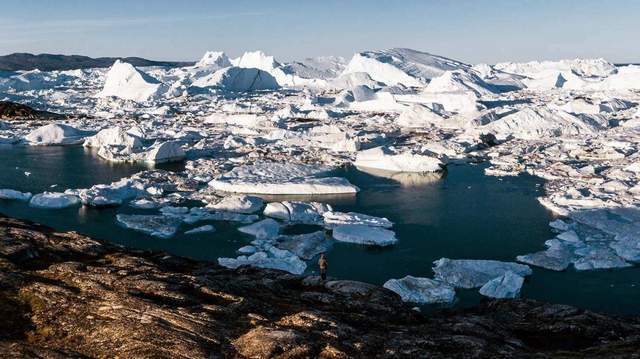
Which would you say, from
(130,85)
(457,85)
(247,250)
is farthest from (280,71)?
(247,250)

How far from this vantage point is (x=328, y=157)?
3300cm

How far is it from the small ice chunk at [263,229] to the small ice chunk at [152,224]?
7.97 ft

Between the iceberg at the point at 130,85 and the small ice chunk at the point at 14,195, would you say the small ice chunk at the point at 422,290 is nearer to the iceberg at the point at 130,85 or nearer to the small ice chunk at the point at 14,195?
the small ice chunk at the point at 14,195

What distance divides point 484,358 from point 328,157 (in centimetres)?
2552

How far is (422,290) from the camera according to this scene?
14.4 meters

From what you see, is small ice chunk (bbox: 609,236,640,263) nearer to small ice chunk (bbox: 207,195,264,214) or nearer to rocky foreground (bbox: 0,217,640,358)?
rocky foreground (bbox: 0,217,640,358)

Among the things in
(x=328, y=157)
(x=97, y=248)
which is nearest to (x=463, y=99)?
(x=328, y=157)

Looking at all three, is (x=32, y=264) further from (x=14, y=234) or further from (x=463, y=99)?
(x=463, y=99)

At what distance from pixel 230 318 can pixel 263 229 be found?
1073cm

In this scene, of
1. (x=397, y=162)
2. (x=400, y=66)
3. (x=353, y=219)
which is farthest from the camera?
(x=400, y=66)

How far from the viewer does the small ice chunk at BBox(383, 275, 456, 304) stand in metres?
14.1

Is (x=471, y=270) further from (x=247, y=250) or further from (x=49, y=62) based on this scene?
(x=49, y=62)

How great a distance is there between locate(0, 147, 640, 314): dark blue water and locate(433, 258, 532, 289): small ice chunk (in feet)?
1.28

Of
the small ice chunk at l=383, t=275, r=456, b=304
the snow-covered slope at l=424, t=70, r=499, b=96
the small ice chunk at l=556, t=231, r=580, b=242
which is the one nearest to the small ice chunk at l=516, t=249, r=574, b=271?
the small ice chunk at l=556, t=231, r=580, b=242
